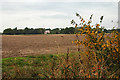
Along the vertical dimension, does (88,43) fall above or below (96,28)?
below

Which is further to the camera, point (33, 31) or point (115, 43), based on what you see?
point (33, 31)

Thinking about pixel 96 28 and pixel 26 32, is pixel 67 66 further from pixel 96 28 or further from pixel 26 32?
pixel 26 32

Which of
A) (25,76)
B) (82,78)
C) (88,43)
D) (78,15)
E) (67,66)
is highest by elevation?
(78,15)

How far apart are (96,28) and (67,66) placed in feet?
5.51

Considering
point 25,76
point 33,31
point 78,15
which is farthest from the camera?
point 33,31

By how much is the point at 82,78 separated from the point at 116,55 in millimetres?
1339

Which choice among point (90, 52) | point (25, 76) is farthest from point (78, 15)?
point (25, 76)

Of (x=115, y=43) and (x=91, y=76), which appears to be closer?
(x=91, y=76)

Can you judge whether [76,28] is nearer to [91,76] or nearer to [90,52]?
[90,52]

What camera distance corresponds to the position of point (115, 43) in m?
3.84

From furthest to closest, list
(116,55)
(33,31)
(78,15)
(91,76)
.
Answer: (33,31), (78,15), (116,55), (91,76)

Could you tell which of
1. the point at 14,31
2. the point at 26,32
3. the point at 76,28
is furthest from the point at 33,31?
the point at 76,28

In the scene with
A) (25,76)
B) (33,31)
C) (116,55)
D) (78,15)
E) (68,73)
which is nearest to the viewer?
(68,73)

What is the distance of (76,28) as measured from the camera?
439 cm
